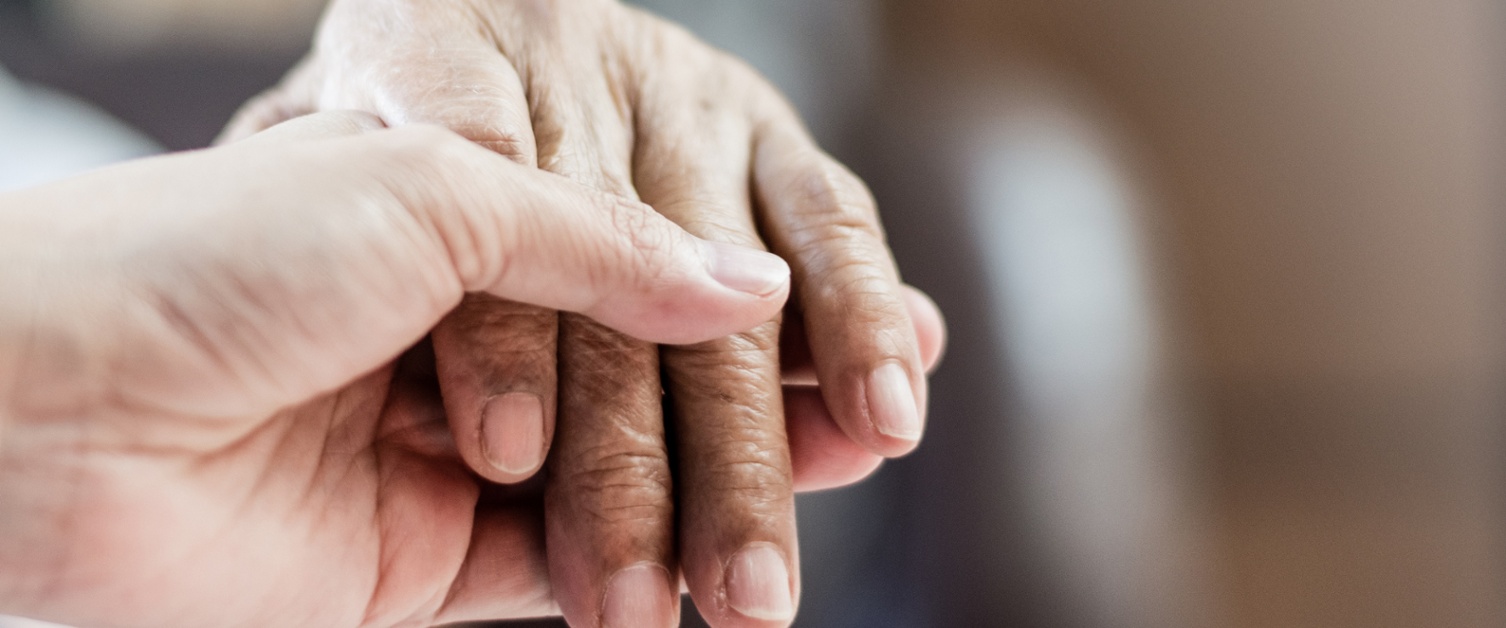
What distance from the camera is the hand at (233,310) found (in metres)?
0.35

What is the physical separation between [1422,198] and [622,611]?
3.92 feet

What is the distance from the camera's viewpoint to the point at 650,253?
0.42 meters

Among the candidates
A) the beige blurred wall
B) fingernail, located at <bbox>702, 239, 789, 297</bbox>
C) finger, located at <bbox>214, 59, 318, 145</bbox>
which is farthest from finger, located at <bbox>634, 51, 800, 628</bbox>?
the beige blurred wall

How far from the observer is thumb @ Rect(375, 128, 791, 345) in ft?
1.25

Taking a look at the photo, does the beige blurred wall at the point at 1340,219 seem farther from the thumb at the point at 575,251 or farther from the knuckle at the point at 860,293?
the thumb at the point at 575,251

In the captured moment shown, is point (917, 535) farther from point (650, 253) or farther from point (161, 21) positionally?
point (161, 21)

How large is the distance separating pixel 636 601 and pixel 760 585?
68 millimetres

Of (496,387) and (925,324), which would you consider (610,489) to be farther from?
(925,324)

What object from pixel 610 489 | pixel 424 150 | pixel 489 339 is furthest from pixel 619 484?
pixel 424 150

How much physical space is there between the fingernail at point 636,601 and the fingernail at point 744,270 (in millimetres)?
166

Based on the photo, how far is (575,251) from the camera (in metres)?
0.40

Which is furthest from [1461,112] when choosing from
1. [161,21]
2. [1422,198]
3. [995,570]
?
[161,21]

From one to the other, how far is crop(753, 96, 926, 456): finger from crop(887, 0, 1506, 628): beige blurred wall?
0.58 m

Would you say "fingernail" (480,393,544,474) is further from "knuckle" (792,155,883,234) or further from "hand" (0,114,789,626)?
"knuckle" (792,155,883,234)
